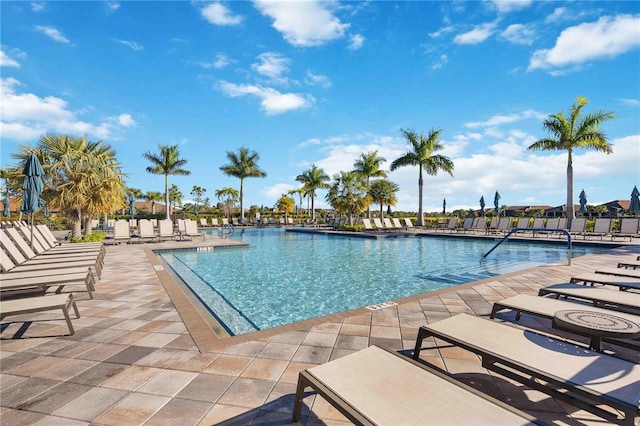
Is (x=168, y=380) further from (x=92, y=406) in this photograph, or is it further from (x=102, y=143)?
(x=102, y=143)

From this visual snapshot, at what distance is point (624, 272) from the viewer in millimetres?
5133

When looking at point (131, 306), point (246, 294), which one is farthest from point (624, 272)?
point (131, 306)

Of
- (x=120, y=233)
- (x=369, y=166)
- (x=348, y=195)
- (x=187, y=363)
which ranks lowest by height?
(x=187, y=363)

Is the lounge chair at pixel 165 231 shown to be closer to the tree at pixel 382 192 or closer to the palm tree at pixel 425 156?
the palm tree at pixel 425 156

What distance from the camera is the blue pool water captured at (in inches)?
219

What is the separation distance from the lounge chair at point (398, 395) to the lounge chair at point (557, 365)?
Answer: 531 mm

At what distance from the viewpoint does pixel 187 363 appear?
2.80m

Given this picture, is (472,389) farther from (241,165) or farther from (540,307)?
(241,165)

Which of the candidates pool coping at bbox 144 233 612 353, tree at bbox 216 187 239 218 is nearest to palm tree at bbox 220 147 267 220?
tree at bbox 216 187 239 218

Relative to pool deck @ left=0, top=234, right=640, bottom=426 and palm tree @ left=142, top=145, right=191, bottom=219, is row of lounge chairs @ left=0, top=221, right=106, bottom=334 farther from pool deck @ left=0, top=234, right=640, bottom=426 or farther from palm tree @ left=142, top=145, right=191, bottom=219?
palm tree @ left=142, top=145, right=191, bottom=219

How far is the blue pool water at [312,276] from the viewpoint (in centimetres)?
555

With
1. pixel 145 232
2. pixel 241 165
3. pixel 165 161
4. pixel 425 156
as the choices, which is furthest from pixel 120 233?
pixel 425 156

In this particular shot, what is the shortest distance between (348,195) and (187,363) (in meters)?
23.3

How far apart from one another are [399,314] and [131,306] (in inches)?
160
